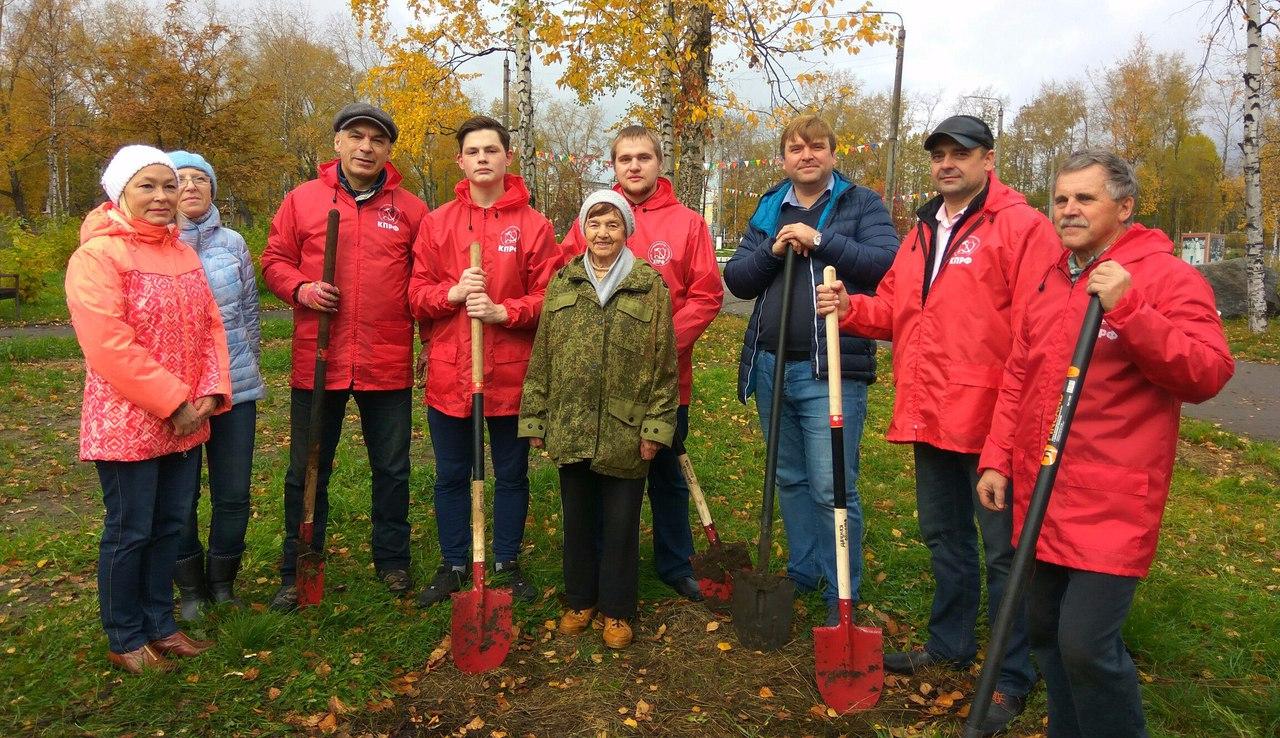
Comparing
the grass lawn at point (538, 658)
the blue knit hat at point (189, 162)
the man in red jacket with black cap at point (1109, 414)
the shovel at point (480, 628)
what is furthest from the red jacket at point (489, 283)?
the man in red jacket with black cap at point (1109, 414)

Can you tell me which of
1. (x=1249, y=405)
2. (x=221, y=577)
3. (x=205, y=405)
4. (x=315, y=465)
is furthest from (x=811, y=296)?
(x=1249, y=405)

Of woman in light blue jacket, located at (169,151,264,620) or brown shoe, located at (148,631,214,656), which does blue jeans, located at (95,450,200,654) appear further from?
woman in light blue jacket, located at (169,151,264,620)

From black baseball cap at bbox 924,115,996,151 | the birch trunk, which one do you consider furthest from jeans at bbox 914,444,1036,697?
the birch trunk

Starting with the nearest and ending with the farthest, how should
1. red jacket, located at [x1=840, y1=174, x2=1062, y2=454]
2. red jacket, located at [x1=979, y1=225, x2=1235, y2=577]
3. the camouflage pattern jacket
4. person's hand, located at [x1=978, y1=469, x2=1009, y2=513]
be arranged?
1. red jacket, located at [x1=979, y1=225, x2=1235, y2=577]
2. person's hand, located at [x1=978, y1=469, x2=1009, y2=513]
3. red jacket, located at [x1=840, y1=174, x2=1062, y2=454]
4. the camouflage pattern jacket

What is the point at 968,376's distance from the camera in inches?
129

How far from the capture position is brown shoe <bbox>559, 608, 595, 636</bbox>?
4016 mm

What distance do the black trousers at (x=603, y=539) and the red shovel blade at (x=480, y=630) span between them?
0.44m

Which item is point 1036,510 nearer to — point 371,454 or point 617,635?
point 617,635

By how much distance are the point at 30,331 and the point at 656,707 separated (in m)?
15.1

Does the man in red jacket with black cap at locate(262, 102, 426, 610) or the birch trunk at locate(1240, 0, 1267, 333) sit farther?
the birch trunk at locate(1240, 0, 1267, 333)

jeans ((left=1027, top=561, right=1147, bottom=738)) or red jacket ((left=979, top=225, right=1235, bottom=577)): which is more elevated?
red jacket ((left=979, top=225, right=1235, bottom=577))

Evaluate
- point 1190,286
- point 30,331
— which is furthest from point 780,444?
point 30,331

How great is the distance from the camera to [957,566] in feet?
11.7

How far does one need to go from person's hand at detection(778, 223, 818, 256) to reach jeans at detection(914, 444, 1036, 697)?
1.12 meters
